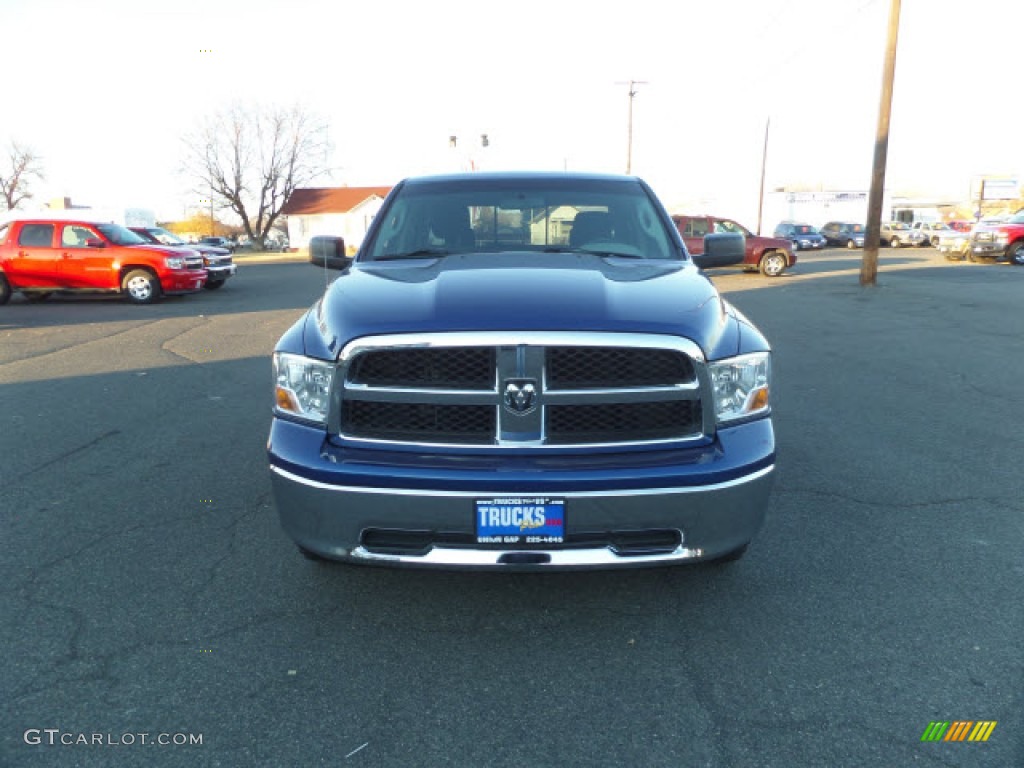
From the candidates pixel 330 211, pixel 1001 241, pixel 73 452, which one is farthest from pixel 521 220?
pixel 330 211

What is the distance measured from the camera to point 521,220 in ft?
13.6

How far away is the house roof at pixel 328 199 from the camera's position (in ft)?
221

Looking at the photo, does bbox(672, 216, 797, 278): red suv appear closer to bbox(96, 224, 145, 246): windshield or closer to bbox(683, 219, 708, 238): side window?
bbox(683, 219, 708, 238): side window

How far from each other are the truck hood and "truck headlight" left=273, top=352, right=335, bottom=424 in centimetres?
6

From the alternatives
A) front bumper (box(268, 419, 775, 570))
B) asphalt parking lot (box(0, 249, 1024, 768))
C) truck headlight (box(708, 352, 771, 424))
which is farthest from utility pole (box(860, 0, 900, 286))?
front bumper (box(268, 419, 775, 570))

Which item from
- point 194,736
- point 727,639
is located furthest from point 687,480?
point 194,736

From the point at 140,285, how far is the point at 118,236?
1354 millimetres

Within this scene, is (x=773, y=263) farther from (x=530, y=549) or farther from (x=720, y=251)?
(x=530, y=549)

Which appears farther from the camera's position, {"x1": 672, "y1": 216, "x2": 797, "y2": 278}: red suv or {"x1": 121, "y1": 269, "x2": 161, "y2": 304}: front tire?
{"x1": 672, "y1": 216, "x2": 797, "y2": 278}: red suv

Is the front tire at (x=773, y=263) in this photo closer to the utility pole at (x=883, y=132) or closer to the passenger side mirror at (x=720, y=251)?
the utility pole at (x=883, y=132)

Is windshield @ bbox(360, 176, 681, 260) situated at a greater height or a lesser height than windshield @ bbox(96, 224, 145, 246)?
greater

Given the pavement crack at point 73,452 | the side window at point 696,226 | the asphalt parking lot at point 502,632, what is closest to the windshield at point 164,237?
the side window at point 696,226

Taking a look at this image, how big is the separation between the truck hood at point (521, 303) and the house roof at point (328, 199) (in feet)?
216

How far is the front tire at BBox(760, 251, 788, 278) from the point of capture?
2261 cm
